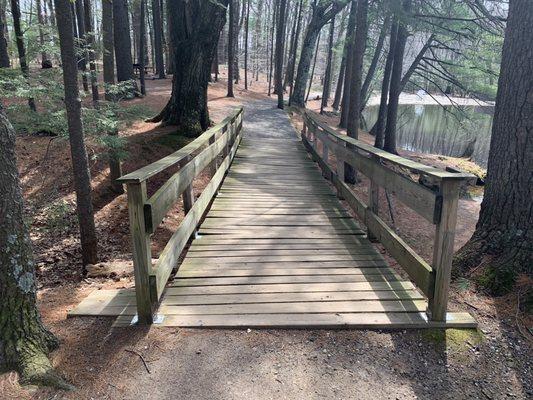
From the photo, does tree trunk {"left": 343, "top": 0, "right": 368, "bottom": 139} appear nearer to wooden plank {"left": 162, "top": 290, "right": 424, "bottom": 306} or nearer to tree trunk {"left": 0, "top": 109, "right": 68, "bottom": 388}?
wooden plank {"left": 162, "top": 290, "right": 424, "bottom": 306}

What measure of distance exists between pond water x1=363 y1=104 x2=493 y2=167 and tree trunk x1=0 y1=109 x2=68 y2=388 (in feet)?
78.3

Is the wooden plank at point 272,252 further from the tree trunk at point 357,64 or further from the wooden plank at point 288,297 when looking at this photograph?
the tree trunk at point 357,64

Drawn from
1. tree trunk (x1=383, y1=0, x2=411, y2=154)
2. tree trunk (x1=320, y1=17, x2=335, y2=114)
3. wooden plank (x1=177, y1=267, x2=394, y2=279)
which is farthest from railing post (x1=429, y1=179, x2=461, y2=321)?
tree trunk (x1=320, y1=17, x2=335, y2=114)

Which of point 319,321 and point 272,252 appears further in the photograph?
point 272,252

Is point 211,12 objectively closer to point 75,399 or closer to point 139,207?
point 139,207

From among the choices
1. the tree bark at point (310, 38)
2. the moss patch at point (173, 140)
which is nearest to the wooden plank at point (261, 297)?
the moss patch at point (173, 140)

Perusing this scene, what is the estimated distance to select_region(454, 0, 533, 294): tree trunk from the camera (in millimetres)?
3666

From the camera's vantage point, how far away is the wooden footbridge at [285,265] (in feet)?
10.1

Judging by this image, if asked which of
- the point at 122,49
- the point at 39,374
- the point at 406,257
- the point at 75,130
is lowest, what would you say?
the point at 39,374

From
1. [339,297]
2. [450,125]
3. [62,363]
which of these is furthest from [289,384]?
[450,125]

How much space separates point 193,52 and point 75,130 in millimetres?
5798

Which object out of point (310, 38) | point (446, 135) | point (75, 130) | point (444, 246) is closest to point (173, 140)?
point (75, 130)

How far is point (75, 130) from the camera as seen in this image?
19.3 ft

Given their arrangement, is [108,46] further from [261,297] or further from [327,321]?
[327,321]
